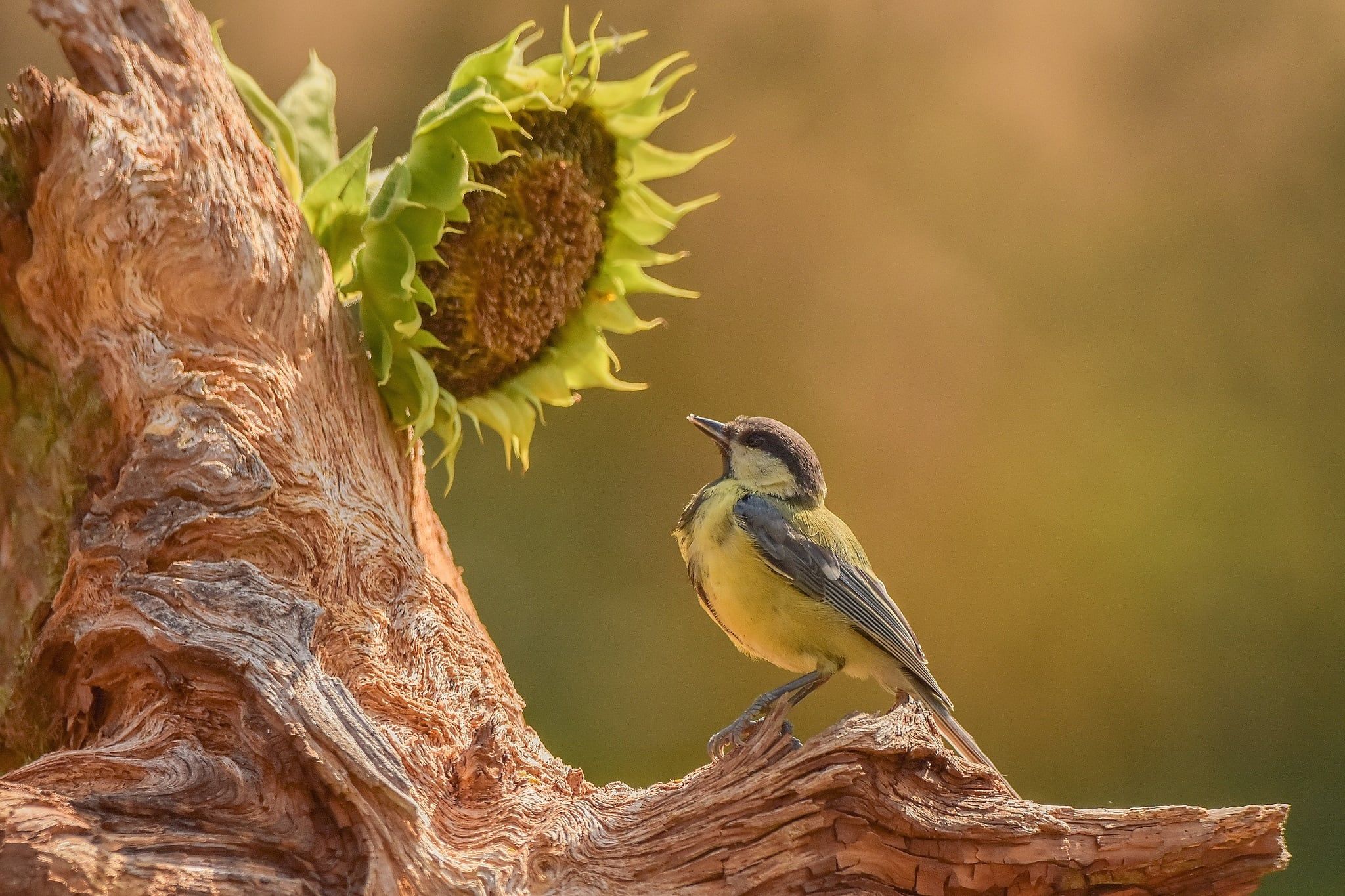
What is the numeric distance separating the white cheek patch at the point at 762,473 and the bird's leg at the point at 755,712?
0.46m

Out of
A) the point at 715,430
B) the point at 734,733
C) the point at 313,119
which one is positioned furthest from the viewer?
the point at 715,430

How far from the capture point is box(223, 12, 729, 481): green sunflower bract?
2240 millimetres

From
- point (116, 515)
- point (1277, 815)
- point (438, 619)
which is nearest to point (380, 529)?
point (438, 619)

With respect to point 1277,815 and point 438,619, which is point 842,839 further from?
point 438,619

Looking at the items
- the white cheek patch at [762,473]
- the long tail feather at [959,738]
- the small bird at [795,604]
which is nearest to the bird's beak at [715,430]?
the white cheek patch at [762,473]

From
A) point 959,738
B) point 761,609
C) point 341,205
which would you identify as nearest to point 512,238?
point 341,205

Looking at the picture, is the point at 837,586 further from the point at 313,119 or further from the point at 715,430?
the point at 313,119

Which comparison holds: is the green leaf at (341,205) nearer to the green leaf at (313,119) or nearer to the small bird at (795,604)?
the green leaf at (313,119)

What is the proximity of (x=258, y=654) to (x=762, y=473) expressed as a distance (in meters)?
1.30

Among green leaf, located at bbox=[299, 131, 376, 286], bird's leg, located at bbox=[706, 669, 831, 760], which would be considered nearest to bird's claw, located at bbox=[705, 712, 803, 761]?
bird's leg, located at bbox=[706, 669, 831, 760]

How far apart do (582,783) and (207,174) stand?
119 cm

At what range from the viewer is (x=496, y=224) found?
235cm

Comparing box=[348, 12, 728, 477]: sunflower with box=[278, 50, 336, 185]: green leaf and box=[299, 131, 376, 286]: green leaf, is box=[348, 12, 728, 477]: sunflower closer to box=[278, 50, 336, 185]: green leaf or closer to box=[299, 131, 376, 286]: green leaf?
box=[299, 131, 376, 286]: green leaf

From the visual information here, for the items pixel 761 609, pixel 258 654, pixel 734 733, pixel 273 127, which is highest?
pixel 273 127
